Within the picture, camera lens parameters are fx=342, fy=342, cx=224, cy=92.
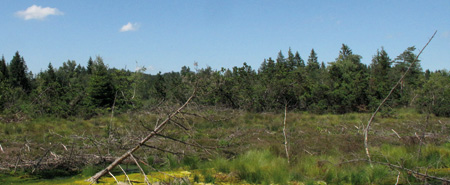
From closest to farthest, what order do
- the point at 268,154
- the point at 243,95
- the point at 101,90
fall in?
the point at 268,154 → the point at 101,90 → the point at 243,95

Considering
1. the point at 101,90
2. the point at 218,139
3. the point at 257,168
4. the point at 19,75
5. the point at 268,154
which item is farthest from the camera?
the point at 19,75

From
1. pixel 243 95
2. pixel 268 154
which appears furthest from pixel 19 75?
pixel 268 154

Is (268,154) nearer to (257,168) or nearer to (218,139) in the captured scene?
(257,168)

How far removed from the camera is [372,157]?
7918 mm

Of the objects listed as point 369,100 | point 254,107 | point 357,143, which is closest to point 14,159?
point 357,143

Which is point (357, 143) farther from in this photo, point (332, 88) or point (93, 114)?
point (332, 88)

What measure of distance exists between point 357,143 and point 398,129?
532 cm

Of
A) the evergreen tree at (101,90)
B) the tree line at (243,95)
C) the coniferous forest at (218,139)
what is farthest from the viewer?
the evergreen tree at (101,90)

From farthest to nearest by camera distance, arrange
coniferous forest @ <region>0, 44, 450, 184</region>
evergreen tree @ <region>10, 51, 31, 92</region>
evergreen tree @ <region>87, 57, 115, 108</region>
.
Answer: evergreen tree @ <region>10, 51, 31, 92</region>, evergreen tree @ <region>87, 57, 115, 108</region>, coniferous forest @ <region>0, 44, 450, 184</region>

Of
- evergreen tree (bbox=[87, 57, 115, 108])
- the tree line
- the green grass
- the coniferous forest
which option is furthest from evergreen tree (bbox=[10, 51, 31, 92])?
the green grass

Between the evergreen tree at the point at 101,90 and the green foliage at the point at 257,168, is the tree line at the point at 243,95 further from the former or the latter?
the green foliage at the point at 257,168

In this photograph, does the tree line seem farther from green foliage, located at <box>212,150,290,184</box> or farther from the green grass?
green foliage, located at <box>212,150,290,184</box>

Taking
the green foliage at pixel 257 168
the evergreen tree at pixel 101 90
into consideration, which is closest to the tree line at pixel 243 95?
the evergreen tree at pixel 101 90

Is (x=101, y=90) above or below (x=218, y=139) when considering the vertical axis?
above
